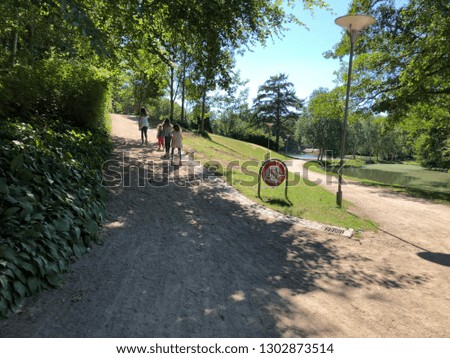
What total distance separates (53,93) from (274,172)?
7167mm

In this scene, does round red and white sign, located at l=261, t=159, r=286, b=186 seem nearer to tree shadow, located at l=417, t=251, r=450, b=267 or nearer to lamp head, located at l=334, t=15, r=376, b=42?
lamp head, located at l=334, t=15, r=376, b=42

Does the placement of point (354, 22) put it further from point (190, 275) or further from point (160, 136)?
point (160, 136)

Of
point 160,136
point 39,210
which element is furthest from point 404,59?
point 39,210

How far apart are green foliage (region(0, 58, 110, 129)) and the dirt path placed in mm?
3225

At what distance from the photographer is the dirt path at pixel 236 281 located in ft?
11.4

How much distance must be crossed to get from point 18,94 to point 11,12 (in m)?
3.37

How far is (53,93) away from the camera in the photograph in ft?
30.7

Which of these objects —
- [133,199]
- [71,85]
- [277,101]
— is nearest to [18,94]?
[71,85]

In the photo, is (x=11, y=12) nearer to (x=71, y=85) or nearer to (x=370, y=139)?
(x=71, y=85)

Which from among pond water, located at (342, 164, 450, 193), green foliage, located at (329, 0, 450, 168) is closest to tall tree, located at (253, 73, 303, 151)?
pond water, located at (342, 164, 450, 193)

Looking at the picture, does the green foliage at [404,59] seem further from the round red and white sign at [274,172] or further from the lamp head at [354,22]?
the round red and white sign at [274,172]

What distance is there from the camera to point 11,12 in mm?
9344

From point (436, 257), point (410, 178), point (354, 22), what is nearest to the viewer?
point (436, 257)

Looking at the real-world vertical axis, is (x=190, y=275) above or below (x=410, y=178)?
above
